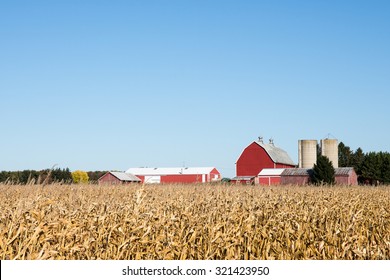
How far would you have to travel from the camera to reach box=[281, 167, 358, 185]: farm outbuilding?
6356 cm

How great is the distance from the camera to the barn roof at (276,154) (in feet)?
248

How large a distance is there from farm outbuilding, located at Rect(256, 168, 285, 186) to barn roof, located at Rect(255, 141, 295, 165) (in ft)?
12.8

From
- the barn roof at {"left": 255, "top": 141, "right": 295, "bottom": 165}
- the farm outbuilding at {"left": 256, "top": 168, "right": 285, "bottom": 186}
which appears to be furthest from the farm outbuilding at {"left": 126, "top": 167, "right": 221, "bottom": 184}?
the farm outbuilding at {"left": 256, "top": 168, "right": 285, "bottom": 186}

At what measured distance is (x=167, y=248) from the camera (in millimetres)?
5555

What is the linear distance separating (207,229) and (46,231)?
6.98ft

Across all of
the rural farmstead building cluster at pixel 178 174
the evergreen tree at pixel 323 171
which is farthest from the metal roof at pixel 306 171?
the rural farmstead building cluster at pixel 178 174

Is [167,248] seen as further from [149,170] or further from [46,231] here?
[149,170]

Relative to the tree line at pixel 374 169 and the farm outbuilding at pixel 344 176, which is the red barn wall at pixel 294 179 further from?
the tree line at pixel 374 169

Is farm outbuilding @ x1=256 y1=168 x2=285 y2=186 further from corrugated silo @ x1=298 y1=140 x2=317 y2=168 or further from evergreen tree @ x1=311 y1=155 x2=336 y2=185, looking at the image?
evergreen tree @ x1=311 y1=155 x2=336 y2=185

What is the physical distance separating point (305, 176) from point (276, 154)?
43.4 ft

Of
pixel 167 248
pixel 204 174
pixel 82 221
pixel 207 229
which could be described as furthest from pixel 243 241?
pixel 204 174

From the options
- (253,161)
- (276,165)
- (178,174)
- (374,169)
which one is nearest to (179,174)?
(178,174)
